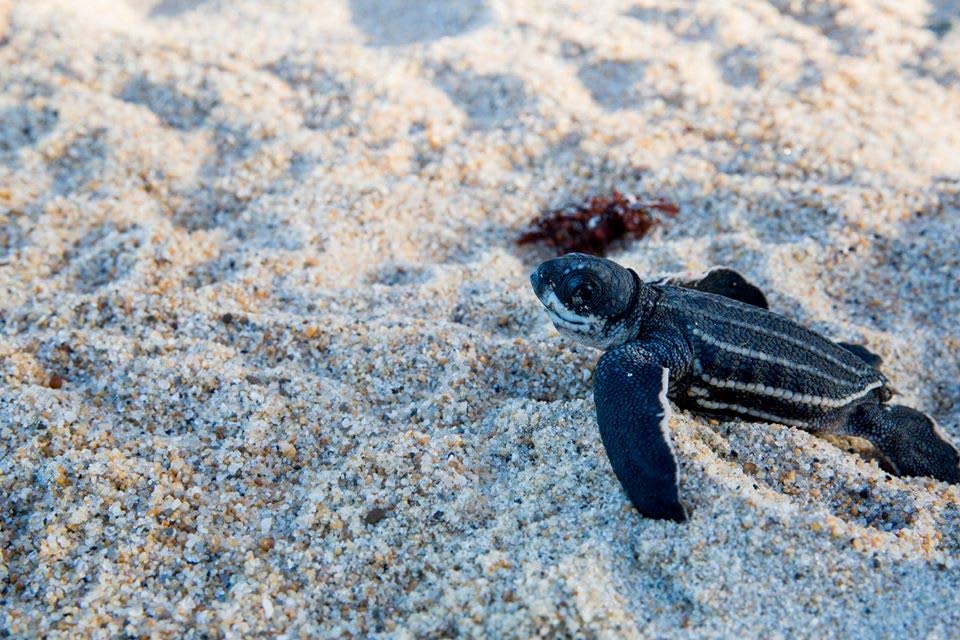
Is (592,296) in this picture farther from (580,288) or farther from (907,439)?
(907,439)

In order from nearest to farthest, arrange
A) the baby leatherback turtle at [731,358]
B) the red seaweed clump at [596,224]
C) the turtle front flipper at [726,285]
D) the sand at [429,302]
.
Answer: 1. the sand at [429,302]
2. the baby leatherback turtle at [731,358]
3. the turtle front flipper at [726,285]
4. the red seaweed clump at [596,224]

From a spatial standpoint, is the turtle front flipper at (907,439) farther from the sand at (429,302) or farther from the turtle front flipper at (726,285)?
the turtle front flipper at (726,285)

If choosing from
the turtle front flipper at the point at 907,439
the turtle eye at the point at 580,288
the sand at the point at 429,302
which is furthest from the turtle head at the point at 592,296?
the turtle front flipper at the point at 907,439

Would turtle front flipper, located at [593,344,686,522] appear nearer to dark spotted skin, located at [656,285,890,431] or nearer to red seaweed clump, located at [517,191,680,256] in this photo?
Result: dark spotted skin, located at [656,285,890,431]

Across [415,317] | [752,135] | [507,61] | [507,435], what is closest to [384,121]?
[507,61]

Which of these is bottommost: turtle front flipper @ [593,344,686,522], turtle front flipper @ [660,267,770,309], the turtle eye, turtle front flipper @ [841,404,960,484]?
turtle front flipper @ [841,404,960,484]

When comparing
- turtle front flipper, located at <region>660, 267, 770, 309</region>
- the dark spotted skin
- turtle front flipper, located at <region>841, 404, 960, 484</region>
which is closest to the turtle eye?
the dark spotted skin
